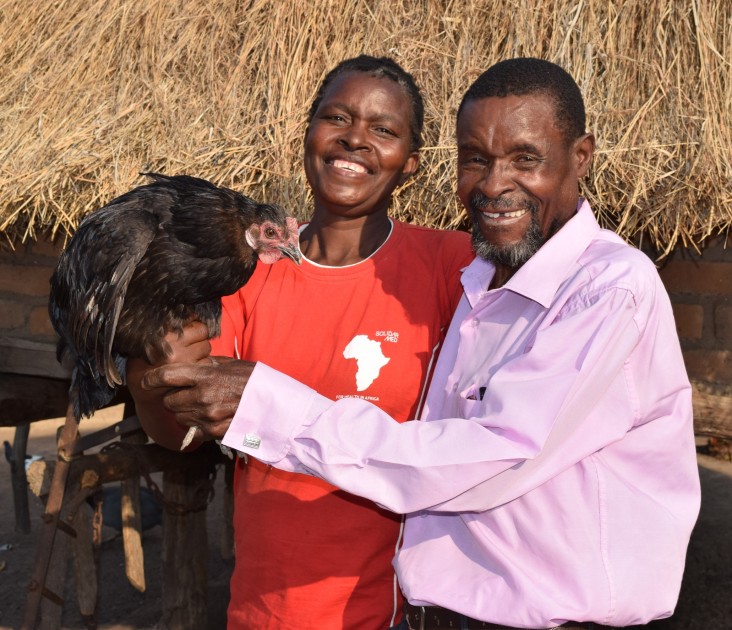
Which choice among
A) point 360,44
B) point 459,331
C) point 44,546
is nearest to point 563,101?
point 459,331

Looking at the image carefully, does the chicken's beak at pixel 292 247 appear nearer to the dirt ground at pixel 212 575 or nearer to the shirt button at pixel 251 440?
the shirt button at pixel 251 440

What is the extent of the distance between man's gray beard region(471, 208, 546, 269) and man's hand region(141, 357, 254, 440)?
26.8 inches

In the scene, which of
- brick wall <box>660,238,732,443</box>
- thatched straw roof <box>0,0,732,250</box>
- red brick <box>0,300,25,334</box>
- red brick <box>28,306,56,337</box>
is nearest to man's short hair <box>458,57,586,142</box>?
thatched straw roof <box>0,0,732,250</box>

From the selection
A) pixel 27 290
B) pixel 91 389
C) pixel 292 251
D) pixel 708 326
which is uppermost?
pixel 292 251

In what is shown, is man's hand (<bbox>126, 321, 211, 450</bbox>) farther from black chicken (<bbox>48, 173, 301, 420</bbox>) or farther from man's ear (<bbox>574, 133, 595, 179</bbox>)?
man's ear (<bbox>574, 133, 595, 179</bbox>)

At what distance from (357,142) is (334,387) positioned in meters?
0.82

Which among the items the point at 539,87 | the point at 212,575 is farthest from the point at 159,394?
the point at 212,575

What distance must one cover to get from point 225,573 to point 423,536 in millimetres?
5689

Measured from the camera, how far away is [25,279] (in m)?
5.44

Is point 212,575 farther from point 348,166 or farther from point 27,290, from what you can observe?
point 348,166

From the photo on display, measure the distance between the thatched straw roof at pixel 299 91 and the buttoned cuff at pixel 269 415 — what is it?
2.30 m

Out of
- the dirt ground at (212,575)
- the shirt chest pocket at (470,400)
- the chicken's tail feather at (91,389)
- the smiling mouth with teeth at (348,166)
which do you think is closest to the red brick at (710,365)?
the dirt ground at (212,575)

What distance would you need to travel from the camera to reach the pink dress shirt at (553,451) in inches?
64.8

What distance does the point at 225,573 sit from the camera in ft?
23.7
